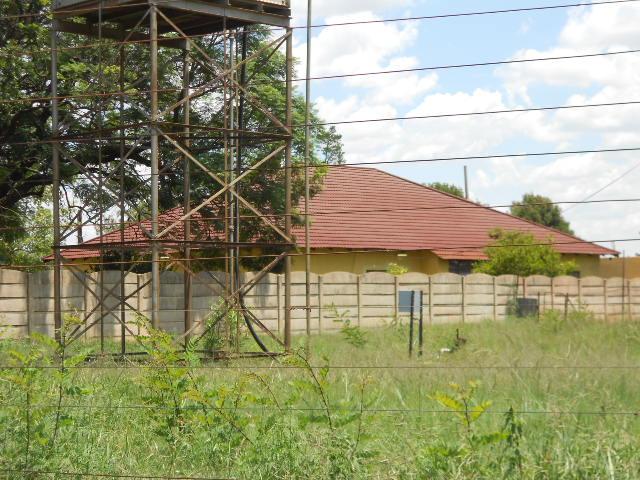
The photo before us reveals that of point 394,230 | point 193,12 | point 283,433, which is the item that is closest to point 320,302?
point 394,230

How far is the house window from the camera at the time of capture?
1298 inches

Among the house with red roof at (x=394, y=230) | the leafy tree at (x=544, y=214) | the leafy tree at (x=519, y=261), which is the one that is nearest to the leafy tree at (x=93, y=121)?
the house with red roof at (x=394, y=230)

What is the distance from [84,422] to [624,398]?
16.5 feet

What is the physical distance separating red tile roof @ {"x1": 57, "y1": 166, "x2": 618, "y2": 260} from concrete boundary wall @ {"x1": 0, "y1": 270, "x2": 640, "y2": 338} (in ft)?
5.49

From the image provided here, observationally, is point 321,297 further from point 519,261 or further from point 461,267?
point 461,267

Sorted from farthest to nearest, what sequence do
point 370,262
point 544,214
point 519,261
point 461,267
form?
1. point 544,214
2. point 461,267
3. point 370,262
4. point 519,261

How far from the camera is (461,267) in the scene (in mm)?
33531

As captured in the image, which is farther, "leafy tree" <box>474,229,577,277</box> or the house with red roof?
"leafy tree" <box>474,229,577,277</box>

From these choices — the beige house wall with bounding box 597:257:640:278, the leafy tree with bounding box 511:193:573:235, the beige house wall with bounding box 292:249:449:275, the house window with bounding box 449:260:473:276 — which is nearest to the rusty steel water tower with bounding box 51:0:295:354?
the beige house wall with bounding box 292:249:449:275

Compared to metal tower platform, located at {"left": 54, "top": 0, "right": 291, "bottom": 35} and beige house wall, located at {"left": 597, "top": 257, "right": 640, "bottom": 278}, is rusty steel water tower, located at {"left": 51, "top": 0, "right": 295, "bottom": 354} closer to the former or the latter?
metal tower platform, located at {"left": 54, "top": 0, "right": 291, "bottom": 35}

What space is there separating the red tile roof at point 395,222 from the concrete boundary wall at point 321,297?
167 cm

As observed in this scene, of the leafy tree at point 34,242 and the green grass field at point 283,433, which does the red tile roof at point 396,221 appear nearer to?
the leafy tree at point 34,242

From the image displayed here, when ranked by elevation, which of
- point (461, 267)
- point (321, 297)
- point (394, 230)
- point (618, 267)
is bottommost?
point (321, 297)

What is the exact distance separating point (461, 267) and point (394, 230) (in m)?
2.86
